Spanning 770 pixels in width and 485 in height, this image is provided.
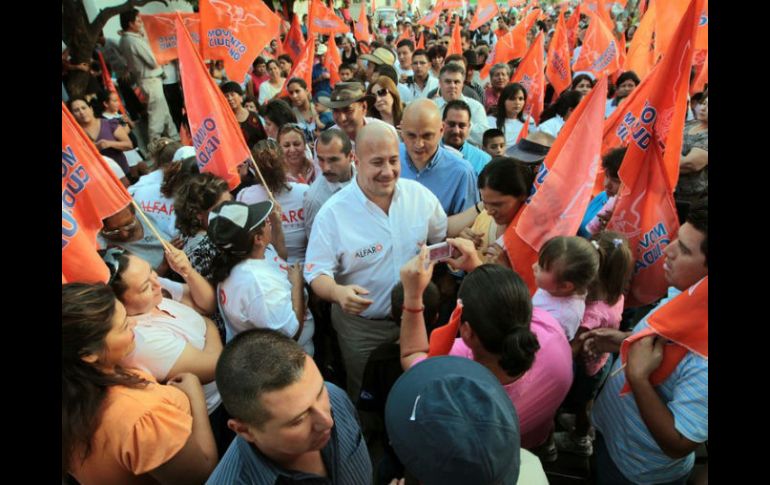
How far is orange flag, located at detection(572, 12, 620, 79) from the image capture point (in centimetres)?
718

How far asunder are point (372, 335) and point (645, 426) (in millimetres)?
1474

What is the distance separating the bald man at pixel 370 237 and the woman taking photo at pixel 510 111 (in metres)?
3.25

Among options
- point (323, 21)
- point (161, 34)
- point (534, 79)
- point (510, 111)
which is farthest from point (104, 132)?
point (534, 79)

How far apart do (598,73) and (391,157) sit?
5947 millimetres

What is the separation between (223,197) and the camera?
3.19 m

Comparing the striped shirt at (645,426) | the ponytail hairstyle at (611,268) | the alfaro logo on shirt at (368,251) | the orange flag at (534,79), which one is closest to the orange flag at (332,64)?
the orange flag at (534,79)

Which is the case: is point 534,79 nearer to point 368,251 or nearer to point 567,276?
point 368,251

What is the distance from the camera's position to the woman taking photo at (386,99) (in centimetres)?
552

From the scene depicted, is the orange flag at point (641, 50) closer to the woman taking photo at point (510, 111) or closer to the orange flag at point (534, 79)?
the orange flag at point (534, 79)

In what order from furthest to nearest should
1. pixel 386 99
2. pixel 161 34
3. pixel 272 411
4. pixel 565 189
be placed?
pixel 161 34
pixel 386 99
pixel 565 189
pixel 272 411

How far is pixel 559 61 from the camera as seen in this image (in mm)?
7184

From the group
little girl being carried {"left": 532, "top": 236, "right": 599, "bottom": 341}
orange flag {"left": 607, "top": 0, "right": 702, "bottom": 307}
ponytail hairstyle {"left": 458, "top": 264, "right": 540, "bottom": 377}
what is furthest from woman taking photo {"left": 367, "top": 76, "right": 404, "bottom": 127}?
ponytail hairstyle {"left": 458, "top": 264, "right": 540, "bottom": 377}

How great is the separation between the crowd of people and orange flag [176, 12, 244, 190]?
0.76 ft
